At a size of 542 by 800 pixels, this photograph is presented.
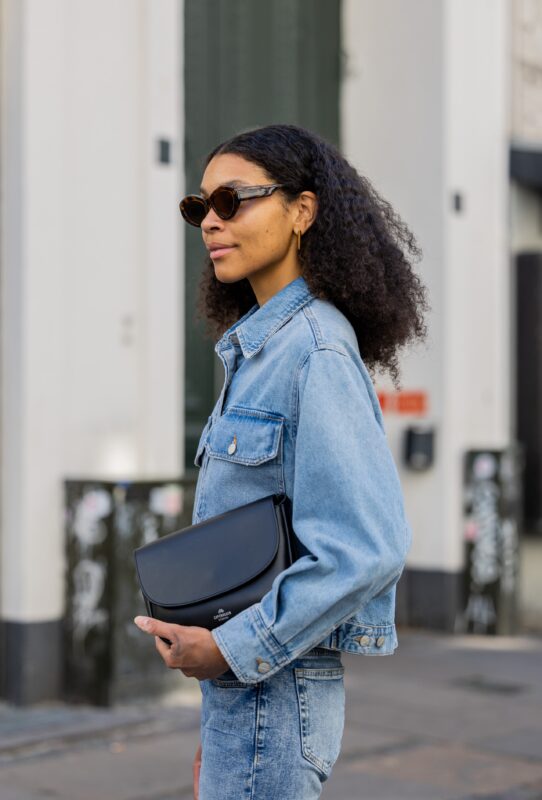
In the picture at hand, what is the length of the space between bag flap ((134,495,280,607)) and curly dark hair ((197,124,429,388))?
0.42 metres

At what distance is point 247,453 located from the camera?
2045mm

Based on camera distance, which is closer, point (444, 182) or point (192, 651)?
point (192, 651)

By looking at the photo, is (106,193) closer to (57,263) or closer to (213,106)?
(57,263)

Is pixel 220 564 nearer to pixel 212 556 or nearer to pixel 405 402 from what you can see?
pixel 212 556

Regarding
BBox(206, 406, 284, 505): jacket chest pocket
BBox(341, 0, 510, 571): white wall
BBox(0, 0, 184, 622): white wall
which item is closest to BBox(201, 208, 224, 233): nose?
BBox(206, 406, 284, 505): jacket chest pocket

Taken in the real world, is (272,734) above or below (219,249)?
below

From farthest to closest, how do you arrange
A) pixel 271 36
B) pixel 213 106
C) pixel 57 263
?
1. pixel 271 36
2. pixel 213 106
3. pixel 57 263

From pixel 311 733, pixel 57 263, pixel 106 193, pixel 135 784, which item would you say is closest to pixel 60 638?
pixel 135 784

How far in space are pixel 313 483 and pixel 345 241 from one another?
1.61ft

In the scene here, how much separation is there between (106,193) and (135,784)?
9.93 feet

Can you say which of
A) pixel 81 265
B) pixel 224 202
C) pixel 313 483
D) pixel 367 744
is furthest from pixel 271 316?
pixel 81 265

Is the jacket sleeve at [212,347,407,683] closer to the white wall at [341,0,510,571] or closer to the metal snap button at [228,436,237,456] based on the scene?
the metal snap button at [228,436,237,456]

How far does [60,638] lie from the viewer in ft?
20.0

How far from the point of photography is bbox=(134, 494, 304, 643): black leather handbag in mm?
1962
